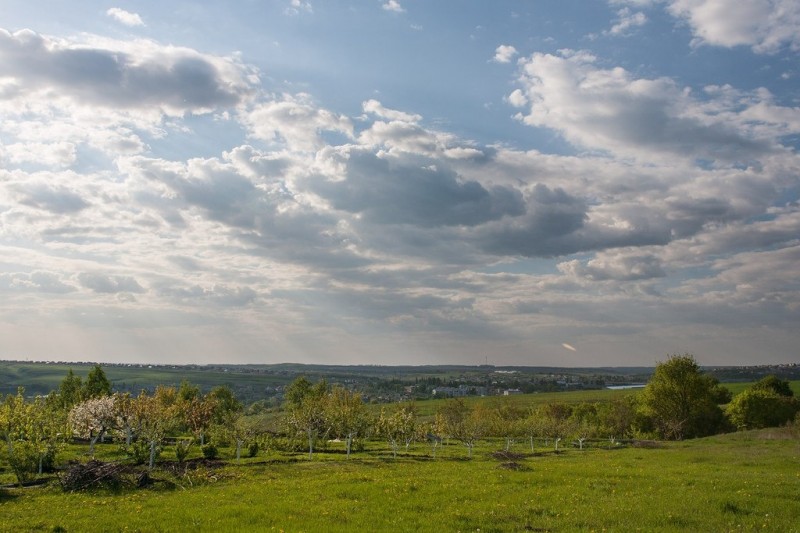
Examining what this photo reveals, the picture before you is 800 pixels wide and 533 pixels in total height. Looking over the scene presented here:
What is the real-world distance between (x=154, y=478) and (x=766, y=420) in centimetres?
12182

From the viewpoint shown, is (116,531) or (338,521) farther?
(338,521)

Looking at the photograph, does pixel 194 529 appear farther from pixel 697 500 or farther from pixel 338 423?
pixel 338 423

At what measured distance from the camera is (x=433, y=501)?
97.7 ft

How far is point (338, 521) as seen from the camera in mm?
24688

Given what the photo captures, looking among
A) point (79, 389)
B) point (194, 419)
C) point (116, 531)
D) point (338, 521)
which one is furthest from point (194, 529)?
point (79, 389)

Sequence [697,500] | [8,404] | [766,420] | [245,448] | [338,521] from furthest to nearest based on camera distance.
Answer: [766,420], [245,448], [8,404], [697,500], [338,521]

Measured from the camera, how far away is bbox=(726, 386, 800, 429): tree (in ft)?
370

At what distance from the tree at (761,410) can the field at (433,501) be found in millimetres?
79899

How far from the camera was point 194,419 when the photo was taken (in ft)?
268

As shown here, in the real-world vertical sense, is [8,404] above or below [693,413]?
above

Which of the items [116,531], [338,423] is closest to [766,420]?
[338,423]

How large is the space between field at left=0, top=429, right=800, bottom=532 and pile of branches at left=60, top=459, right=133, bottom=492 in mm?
1080

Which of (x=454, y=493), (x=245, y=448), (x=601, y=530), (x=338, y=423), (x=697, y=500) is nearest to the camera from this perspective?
(x=601, y=530)

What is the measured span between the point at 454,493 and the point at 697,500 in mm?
13426
